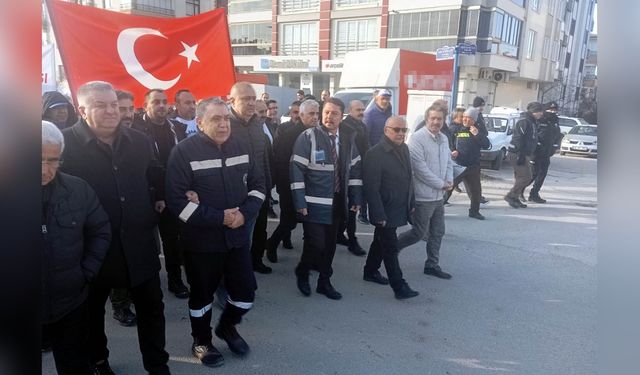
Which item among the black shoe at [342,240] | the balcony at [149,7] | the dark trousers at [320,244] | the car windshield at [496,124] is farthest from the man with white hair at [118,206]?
the balcony at [149,7]

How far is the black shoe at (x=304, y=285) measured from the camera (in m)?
4.13

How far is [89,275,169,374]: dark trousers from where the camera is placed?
263 cm

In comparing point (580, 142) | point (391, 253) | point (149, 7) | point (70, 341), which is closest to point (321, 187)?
point (391, 253)

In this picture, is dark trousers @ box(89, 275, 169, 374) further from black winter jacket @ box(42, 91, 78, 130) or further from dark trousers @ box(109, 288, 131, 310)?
black winter jacket @ box(42, 91, 78, 130)

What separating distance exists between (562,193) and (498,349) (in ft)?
24.9

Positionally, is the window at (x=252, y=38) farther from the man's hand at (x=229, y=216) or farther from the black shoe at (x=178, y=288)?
the man's hand at (x=229, y=216)

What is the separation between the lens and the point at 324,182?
3.96m

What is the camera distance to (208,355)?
9.75ft

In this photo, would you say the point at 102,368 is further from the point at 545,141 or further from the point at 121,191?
the point at 545,141

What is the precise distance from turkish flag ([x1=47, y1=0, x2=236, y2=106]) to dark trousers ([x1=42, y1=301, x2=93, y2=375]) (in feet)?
7.46

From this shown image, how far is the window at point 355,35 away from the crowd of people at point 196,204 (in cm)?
2554
